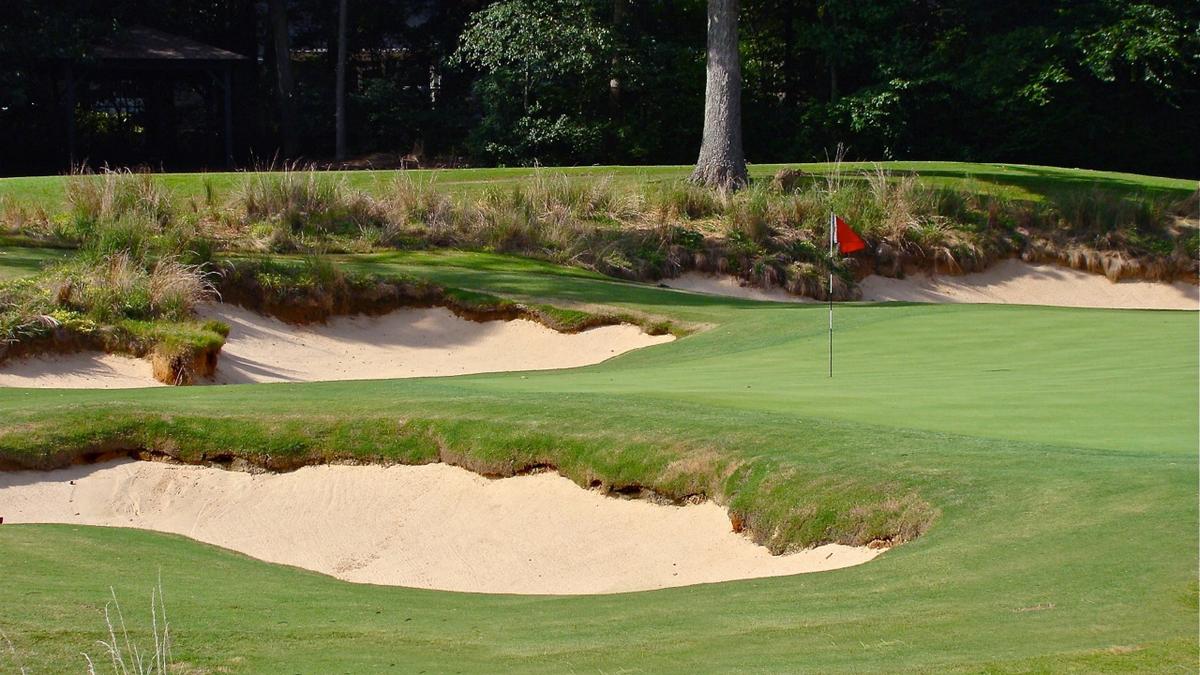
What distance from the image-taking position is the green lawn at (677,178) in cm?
2552

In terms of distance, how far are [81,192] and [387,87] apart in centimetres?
2344

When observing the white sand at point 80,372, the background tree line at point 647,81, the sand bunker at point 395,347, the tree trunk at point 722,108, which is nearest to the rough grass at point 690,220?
the tree trunk at point 722,108

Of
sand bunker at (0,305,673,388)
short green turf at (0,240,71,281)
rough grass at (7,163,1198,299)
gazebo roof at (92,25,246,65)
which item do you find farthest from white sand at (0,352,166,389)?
gazebo roof at (92,25,246,65)

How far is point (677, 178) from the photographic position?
29.6 metres

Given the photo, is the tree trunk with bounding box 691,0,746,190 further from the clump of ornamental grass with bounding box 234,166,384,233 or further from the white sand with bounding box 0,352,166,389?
the white sand with bounding box 0,352,166,389

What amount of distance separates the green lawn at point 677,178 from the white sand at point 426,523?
47.6ft

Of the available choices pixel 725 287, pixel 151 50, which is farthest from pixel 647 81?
pixel 725 287

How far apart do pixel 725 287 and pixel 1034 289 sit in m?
5.99

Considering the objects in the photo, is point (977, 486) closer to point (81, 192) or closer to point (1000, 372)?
point (1000, 372)

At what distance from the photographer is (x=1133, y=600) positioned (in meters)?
5.63

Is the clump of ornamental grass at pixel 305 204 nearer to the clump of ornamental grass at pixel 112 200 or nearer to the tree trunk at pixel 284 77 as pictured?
the clump of ornamental grass at pixel 112 200

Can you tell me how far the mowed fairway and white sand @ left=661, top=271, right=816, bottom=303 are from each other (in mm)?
9670

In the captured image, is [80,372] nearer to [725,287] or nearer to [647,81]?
[725,287]

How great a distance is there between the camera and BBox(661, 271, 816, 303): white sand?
24.7 metres
